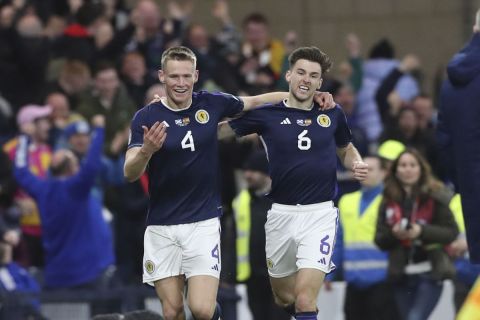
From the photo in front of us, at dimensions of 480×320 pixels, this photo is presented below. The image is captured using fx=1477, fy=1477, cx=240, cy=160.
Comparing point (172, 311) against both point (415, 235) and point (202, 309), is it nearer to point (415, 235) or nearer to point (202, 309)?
point (202, 309)

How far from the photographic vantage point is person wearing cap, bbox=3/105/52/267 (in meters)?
15.9

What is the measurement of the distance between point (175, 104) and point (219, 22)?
31.0 ft

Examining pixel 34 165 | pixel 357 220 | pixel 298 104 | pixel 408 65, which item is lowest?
pixel 357 220

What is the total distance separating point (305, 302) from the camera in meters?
11.1

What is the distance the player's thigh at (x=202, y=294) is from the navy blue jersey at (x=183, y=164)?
46 centimetres

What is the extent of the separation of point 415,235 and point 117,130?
4.40 meters

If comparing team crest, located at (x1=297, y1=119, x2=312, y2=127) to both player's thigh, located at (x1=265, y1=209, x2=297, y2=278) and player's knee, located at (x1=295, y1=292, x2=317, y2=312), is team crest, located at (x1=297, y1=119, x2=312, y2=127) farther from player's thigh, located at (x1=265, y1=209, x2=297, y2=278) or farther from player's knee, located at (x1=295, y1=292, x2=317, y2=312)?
player's knee, located at (x1=295, y1=292, x2=317, y2=312)

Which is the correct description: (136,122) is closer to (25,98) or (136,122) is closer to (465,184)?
(465,184)

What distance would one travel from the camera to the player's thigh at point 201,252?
36.1 feet

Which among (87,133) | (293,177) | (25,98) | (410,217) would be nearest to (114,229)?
(87,133)

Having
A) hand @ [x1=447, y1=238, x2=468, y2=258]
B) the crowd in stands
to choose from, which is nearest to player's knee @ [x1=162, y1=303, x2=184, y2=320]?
the crowd in stands

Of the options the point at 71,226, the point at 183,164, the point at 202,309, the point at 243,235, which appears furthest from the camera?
the point at 71,226

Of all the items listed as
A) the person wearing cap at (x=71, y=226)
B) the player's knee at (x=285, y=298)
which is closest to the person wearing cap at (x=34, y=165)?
the person wearing cap at (x=71, y=226)

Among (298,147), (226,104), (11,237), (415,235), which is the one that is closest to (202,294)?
(298,147)
